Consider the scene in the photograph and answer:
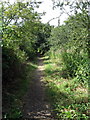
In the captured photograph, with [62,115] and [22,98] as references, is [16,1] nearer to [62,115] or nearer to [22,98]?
[22,98]

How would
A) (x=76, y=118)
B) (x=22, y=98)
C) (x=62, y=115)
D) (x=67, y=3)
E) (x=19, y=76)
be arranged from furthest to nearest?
(x=19, y=76) < (x=22, y=98) < (x=67, y=3) < (x=62, y=115) < (x=76, y=118)

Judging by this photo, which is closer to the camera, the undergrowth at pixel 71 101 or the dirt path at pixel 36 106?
the undergrowth at pixel 71 101

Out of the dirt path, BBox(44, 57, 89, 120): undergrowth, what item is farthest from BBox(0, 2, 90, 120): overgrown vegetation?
the dirt path

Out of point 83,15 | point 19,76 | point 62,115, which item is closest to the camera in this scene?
point 62,115

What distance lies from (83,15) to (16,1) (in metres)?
3.51

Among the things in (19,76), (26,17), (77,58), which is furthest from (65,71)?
(26,17)

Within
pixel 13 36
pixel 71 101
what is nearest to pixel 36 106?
pixel 71 101

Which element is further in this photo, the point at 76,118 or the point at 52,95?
the point at 52,95

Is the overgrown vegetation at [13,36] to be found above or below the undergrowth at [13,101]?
above

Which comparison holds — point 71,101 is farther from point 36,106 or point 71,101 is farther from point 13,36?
point 13,36

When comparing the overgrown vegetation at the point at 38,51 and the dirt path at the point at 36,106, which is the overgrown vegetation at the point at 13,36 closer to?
the overgrown vegetation at the point at 38,51

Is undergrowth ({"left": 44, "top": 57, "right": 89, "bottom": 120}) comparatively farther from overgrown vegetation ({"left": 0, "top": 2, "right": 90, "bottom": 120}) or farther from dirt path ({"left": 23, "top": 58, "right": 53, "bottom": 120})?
dirt path ({"left": 23, "top": 58, "right": 53, "bottom": 120})

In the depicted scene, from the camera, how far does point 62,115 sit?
4098 mm

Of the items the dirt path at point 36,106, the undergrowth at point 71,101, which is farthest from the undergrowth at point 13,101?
the undergrowth at point 71,101
